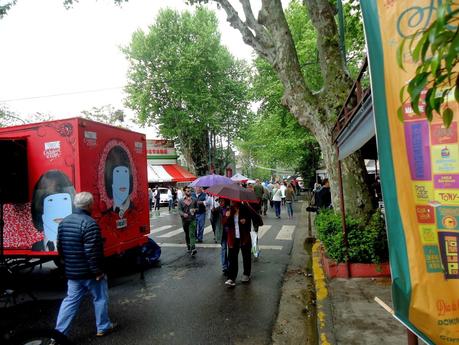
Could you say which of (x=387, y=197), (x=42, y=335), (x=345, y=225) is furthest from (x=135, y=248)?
(x=387, y=197)

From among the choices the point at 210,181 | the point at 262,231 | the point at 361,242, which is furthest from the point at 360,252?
the point at 262,231

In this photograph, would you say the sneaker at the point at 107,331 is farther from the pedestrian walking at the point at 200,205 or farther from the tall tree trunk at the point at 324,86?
the pedestrian walking at the point at 200,205

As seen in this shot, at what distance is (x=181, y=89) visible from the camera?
1113 inches

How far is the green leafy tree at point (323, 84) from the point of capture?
22.9 feet

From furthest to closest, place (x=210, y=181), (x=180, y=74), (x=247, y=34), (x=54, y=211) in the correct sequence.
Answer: (x=180, y=74) → (x=210, y=181) → (x=247, y=34) → (x=54, y=211)

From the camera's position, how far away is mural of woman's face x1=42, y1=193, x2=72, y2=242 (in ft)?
19.3

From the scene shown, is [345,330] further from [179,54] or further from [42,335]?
[179,54]

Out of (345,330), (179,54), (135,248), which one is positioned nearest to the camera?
(345,330)

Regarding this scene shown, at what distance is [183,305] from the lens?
215 inches

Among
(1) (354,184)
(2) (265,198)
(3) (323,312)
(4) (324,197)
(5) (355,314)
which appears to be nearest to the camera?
(5) (355,314)

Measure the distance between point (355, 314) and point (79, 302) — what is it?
11.4ft

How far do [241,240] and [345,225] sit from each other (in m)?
1.93

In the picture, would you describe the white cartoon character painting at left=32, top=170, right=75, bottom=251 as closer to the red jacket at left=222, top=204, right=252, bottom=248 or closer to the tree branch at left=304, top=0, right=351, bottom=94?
the red jacket at left=222, top=204, right=252, bottom=248

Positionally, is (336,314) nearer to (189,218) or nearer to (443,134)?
(443,134)
